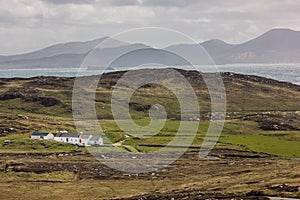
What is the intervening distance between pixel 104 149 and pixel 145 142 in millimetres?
17544

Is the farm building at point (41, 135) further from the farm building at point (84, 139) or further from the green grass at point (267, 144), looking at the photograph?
the green grass at point (267, 144)

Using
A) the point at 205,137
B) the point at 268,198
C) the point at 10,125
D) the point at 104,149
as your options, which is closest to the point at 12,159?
the point at 104,149

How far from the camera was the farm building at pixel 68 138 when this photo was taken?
17012 centimetres

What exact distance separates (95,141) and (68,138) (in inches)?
451

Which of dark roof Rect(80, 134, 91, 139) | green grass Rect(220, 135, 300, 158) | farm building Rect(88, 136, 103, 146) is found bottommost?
green grass Rect(220, 135, 300, 158)

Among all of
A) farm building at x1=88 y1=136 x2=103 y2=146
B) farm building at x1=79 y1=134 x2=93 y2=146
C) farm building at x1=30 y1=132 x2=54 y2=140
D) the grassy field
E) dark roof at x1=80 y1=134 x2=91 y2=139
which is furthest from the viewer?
farm building at x1=30 y1=132 x2=54 y2=140

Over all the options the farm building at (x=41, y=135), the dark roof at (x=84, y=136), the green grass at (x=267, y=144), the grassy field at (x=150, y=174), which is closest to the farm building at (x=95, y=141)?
the dark roof at (x=84, y=136)

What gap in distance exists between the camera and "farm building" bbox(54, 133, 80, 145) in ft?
558

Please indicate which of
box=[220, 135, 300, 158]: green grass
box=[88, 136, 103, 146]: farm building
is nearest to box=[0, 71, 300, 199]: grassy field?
box=[220, 135, 300, 158]: green grass

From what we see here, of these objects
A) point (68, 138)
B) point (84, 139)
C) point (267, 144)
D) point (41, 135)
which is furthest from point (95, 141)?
point (267, 144)

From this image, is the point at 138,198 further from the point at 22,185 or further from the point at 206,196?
the point at 22,185

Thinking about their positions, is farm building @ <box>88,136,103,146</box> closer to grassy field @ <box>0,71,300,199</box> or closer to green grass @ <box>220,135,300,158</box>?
grassy field @ <box>0,71,300,199</box>

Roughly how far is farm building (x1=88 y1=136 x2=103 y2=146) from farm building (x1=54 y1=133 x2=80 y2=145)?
17.9 feet

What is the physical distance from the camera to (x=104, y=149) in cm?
15638
